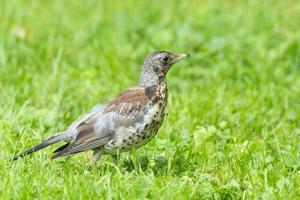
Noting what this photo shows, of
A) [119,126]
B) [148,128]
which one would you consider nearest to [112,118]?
[119,126]

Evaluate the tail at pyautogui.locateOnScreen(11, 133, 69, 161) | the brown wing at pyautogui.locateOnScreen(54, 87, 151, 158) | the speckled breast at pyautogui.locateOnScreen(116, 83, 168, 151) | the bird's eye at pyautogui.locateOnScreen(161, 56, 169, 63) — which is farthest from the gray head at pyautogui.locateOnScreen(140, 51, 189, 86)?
the tail at pyautogui.locateOnScreen(11, 133, 69, 161)

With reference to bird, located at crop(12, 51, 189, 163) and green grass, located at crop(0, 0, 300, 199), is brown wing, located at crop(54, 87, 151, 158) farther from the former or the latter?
green grass, located at crop(0, 0, 300, 199)

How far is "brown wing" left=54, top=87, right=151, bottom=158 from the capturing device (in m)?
→ 5.98

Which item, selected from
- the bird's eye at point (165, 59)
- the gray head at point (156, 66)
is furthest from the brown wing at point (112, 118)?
the bird's eye at point (165, 59)

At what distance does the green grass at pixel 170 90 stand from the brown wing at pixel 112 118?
0.16 meters

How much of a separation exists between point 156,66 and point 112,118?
0.58 meters

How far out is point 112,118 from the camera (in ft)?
20.1

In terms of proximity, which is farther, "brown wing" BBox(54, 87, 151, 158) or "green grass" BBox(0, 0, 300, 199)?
"brown wing" BBox(54, 87, 151, 158)

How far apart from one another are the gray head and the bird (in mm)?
36

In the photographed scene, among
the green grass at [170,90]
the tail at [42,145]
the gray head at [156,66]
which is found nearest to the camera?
the green grass at [170,90]

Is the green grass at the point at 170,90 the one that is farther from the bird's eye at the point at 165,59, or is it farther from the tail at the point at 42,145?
the bird's eye at the point at 165,59

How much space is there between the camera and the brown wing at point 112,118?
5.98 meters

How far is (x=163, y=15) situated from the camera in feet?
33.3

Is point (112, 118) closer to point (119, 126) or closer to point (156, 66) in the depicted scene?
point (119, 126)
